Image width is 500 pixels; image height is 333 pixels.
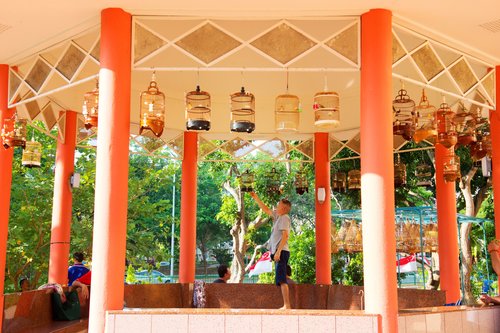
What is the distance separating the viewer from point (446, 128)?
9430mm

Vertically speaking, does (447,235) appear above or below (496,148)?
below

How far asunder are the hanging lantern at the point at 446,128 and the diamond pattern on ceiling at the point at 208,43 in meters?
3.71

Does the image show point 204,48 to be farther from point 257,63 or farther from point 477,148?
point 477,148

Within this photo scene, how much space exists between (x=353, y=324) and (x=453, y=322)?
1.76 m

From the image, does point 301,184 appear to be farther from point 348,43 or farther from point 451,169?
point 348,43

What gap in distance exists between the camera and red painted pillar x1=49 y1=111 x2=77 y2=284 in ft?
38.2

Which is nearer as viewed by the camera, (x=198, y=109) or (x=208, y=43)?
(x=208, y=43)

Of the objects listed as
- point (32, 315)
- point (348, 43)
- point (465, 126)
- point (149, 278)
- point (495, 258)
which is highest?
point (348, 43)

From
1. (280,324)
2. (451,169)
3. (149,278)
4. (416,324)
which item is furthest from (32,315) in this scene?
(149,278)

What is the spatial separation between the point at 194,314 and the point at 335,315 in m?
1.58

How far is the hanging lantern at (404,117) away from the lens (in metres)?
9.43

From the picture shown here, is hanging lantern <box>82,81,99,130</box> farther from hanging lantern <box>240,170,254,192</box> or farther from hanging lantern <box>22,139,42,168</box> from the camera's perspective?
hanging lantern <box>240,170,254,192</box>

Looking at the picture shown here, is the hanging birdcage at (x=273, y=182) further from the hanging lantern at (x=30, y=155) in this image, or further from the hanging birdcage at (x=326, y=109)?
the hanging lantern at (x=30, y=155)

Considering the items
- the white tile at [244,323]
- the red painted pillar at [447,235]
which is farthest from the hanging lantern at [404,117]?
the white tile at [244,323]
